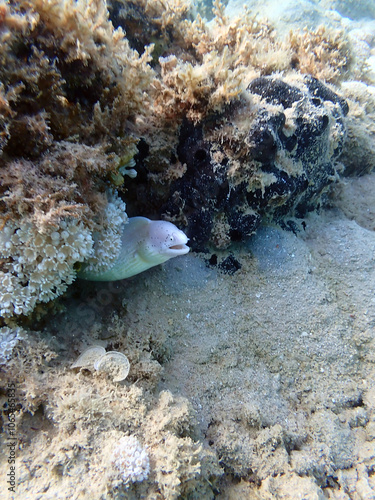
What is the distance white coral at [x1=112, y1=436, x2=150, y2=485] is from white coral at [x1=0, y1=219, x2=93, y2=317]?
1037mm

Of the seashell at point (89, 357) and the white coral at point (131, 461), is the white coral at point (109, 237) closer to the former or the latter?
the seashell at point (89, 357)

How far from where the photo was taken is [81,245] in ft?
5.82

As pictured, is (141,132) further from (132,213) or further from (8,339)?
(8,339)

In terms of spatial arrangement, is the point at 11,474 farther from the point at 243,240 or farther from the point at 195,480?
the point at 243,240

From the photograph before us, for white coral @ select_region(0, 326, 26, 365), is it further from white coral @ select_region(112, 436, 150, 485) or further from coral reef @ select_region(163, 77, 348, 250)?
coral reef @ select_region(163, 77, 348, 250)

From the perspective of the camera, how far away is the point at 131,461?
5.01ft

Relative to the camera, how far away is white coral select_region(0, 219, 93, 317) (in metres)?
1.64

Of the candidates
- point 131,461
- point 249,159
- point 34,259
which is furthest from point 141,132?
point 131,461

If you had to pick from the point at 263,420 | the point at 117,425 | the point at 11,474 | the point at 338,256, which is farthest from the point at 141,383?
the point at 338,256

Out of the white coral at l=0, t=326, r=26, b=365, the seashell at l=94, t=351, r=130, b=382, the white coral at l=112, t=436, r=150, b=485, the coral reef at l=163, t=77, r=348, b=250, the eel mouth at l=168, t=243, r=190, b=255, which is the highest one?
the coral reef at l=163, t=77, r=348, b=250

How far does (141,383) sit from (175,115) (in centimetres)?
224

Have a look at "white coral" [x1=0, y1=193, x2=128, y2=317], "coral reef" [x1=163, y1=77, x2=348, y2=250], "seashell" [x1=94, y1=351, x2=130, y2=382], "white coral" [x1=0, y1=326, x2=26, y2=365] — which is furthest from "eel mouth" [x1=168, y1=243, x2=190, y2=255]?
"white coral" [x1=0, y1=326, x2=26, y2=365]

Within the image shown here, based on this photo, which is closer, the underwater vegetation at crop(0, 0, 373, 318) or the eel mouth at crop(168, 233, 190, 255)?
the underwater vegetation at crop(0, 0, 373, 318)

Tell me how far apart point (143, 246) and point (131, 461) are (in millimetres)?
1429
